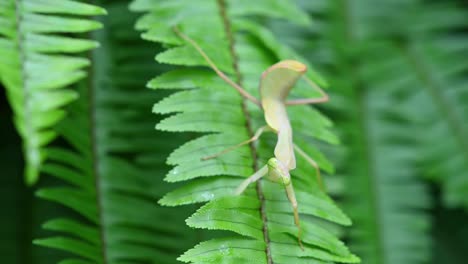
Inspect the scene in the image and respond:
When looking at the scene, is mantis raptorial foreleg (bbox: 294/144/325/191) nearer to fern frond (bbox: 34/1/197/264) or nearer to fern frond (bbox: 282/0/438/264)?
fern frond (bbox: 34/1/197/264)

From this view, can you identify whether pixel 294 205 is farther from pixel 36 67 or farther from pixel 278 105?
→ pixel 36 67

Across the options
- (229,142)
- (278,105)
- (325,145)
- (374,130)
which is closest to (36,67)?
(229,142)

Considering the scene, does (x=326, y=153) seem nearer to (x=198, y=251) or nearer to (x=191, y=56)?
(x=191, y=56)

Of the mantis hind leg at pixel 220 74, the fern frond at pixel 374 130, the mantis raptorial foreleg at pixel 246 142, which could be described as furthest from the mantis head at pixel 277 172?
the fern frond at pixel 374 130

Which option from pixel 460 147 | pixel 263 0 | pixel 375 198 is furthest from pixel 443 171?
pixel 263 0

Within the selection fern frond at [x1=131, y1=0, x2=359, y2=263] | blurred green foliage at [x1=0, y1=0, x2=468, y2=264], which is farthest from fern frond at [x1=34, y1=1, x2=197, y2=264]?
fern frond at [x1=131, y1=0, x2=359, y2=263]

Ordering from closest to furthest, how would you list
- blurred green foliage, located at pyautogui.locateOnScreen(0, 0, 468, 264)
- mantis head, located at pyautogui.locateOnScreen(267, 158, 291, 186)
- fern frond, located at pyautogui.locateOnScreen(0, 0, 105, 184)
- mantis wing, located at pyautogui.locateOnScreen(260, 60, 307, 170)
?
fern frond, located at pyautogui.locateOnScreen(0, 0, 105, 184) < mantis head, located at pyautogui.locateOnScreen(267, 158, 291, 186) < mantis wing, located at pyautogui.locateOnScreen(260, 60, 307, 170) < blurred green foliage, located at pyautogui.locateOnScreen(0, 0, 468, 264)
